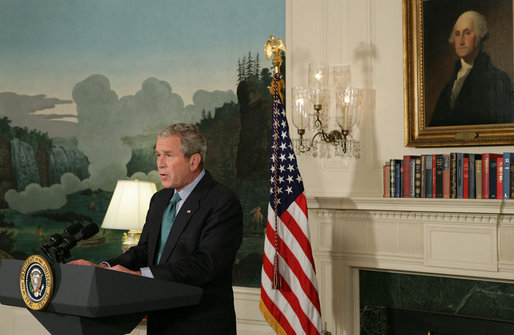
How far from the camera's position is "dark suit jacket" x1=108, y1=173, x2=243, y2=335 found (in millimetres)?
2691

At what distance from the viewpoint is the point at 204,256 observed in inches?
106

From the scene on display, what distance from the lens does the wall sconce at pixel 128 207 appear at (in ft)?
16.4

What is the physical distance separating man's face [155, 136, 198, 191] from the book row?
5.95 ft

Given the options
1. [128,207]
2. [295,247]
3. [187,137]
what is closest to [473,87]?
[295,247]

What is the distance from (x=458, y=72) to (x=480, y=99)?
255 millimetres

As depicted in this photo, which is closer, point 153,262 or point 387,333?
point 153,262

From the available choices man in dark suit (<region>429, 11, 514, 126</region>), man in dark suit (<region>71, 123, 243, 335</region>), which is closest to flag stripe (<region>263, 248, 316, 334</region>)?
man in dark suit (<region>71, 123, 243, 335</region>)

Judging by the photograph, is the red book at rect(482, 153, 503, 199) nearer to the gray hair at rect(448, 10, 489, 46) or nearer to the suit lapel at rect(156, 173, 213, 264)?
the gray hair at rect(448, 10, 489, 46)

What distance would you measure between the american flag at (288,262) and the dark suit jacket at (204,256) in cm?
122

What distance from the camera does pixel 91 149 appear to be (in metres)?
5.74

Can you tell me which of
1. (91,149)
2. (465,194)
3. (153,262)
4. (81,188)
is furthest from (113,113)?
A: (465,194)

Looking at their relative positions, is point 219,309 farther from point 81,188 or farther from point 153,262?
point 81,188

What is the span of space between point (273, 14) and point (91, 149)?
221cm

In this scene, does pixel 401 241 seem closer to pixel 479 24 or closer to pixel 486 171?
pixel 486 171
